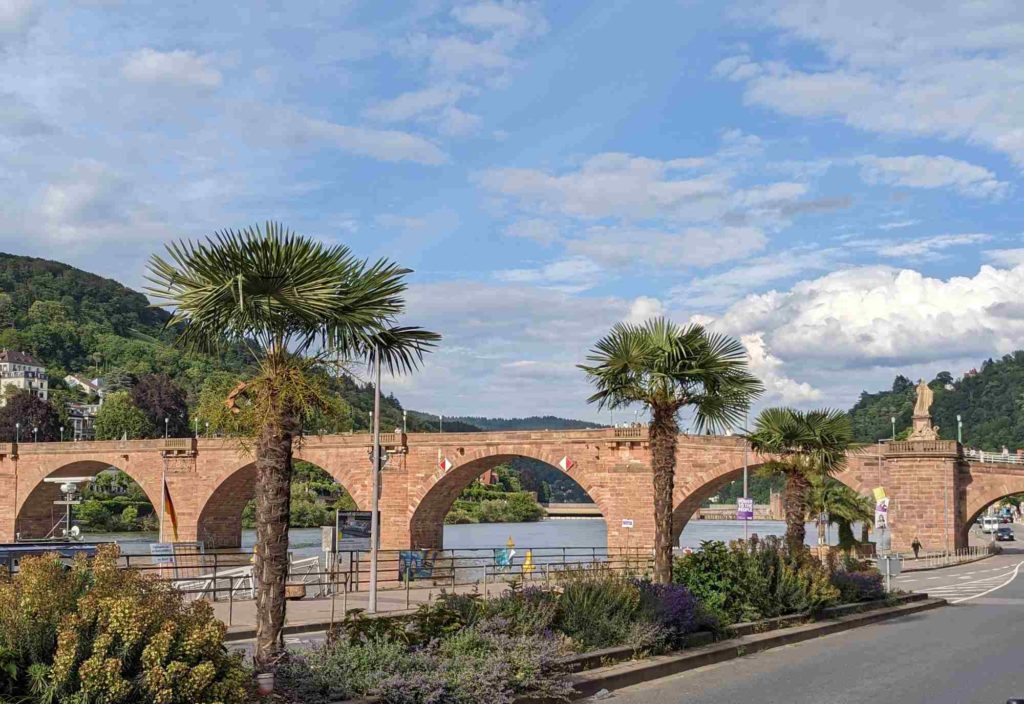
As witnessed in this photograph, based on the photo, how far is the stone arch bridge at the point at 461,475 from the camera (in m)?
47.8

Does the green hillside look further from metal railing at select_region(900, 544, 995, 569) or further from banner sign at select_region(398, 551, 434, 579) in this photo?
banner sign at select_region(398, 551, 434, 579)

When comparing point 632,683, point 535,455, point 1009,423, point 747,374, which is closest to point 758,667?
point 632,683

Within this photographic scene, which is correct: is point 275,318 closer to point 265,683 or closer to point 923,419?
point 265,683

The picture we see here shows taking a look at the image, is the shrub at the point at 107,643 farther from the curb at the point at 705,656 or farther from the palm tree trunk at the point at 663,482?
the palm tree trunk at the point at 663,482

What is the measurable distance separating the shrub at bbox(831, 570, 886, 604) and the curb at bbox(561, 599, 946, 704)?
0.45 m

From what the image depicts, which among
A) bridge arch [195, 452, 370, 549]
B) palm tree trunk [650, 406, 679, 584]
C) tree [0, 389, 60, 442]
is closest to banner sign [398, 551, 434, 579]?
palm tree trunk [650, 406, 679, 584]

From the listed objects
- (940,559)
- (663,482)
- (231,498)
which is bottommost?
(940,559)

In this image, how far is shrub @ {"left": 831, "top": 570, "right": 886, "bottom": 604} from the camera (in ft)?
65.8

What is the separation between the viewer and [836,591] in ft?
61.3

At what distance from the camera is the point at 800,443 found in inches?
972

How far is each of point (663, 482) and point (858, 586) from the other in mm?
5670

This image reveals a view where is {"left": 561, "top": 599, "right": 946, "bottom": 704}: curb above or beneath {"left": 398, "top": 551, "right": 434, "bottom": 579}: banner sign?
above

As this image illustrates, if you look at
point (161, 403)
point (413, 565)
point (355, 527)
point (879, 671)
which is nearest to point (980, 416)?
point (161, 403)

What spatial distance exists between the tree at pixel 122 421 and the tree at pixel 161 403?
3.46 m
